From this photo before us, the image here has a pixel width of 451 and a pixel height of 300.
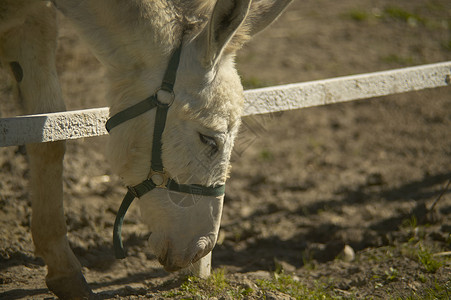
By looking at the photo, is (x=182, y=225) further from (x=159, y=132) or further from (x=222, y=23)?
(x=222, y=23)

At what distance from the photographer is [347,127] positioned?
5.42 meters

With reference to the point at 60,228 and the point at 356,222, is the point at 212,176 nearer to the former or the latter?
the point at 60,228

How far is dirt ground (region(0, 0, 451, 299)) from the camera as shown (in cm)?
290

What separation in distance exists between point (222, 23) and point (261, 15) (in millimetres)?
405

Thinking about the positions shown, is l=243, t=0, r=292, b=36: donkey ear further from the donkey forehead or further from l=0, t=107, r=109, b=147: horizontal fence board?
l=0, t=107, r=109, b=147: horizontal fence board

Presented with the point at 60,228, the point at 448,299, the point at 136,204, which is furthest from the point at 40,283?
the point at 448,299

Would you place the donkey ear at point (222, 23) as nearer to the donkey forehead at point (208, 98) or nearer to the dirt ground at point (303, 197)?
the donkey forehead at point (208, 98)

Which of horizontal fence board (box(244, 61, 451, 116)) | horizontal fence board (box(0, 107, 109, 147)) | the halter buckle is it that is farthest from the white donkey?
horizontal fence board (box(244, 61, 451, 116))

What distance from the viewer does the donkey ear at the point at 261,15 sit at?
7.41ft

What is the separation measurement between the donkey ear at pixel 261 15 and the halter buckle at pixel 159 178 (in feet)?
2.60

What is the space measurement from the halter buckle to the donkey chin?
35 mm

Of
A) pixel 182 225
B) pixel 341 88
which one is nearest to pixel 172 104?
pixel 182 225

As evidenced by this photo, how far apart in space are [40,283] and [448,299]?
7.51ft

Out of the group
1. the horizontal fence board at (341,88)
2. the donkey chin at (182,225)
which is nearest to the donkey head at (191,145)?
the donkey chin at (182,225)
